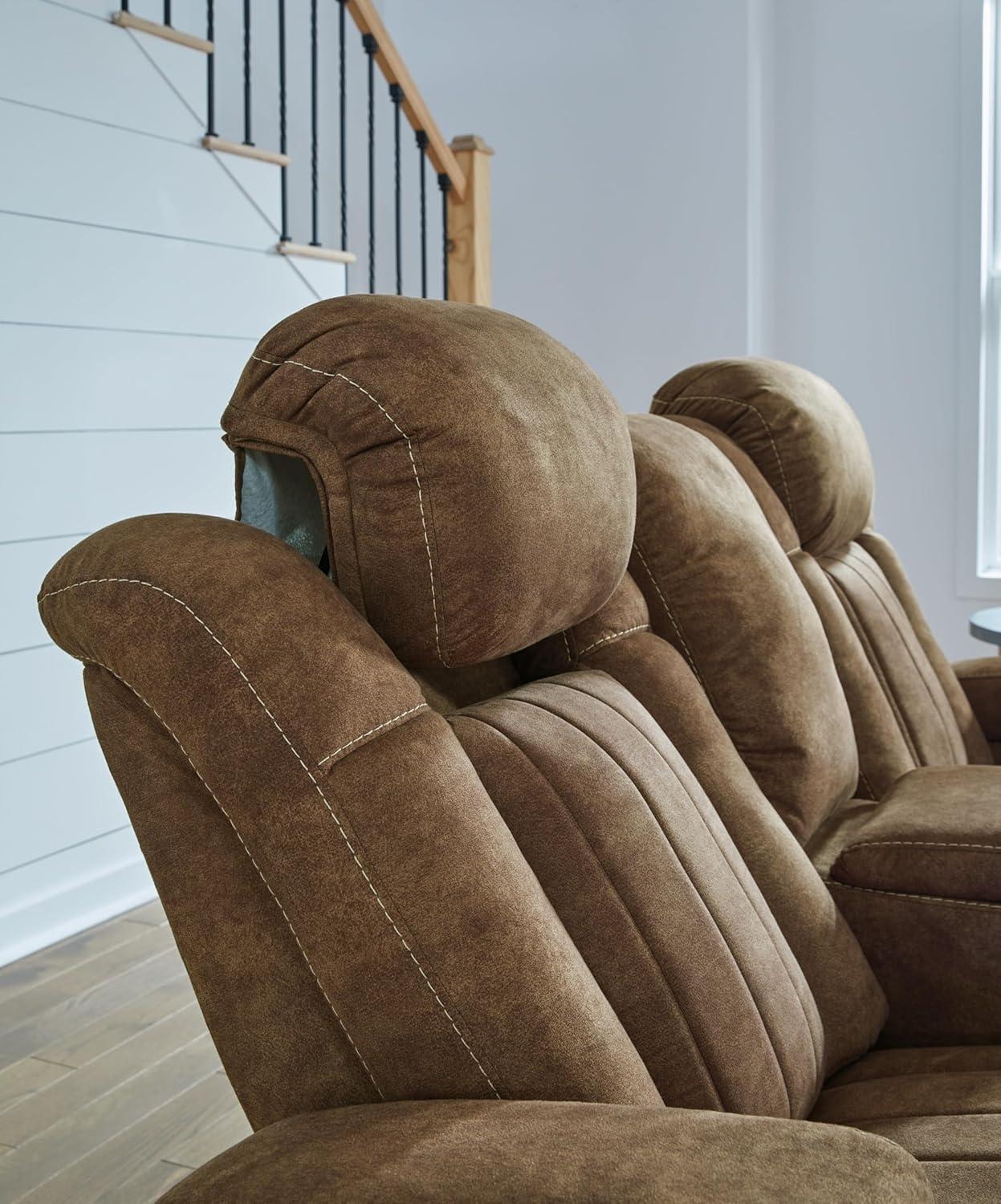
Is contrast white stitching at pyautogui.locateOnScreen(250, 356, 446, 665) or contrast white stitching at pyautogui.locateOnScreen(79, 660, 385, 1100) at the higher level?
contrast white stitching at pyautogui.locateOnScreen(250, 356, 446, 665)

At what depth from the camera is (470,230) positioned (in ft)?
12.0

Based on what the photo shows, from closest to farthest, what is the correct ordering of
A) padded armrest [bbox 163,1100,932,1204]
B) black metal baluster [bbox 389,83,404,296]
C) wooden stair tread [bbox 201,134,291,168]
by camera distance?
padded armrest [bbox 163,1100,932,1204], wooden stair tread [bbox 201,134,291,168], black metal baluster [bbox 389,83,404,296]

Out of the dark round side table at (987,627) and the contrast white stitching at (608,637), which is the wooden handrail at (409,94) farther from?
the contrast white stitching at (608,637)

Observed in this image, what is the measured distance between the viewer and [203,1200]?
0.71 m

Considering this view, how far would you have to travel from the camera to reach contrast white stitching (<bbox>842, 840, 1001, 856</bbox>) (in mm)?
1342

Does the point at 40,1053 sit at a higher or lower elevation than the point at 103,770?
lower

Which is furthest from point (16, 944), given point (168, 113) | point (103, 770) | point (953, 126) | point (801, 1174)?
point (953, 126)

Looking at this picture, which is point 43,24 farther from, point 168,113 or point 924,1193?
point 924,1193

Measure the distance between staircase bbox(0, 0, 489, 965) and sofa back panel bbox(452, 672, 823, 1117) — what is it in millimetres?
1687

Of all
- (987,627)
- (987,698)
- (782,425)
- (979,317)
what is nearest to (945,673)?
(987,698)

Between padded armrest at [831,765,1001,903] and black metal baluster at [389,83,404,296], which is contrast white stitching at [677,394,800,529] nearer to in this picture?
padded armrest at [831,765,1001,903]

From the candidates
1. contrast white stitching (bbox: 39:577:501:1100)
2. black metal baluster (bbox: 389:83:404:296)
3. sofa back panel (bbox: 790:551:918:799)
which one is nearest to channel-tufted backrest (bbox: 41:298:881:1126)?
contrast white stitching (bbox: 39:577:501:1100)

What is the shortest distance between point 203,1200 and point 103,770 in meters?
2.07

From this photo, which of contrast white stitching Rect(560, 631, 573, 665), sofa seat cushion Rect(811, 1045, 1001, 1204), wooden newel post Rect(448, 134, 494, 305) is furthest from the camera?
wooden newel post Rect(448, 134, 494, 305)
